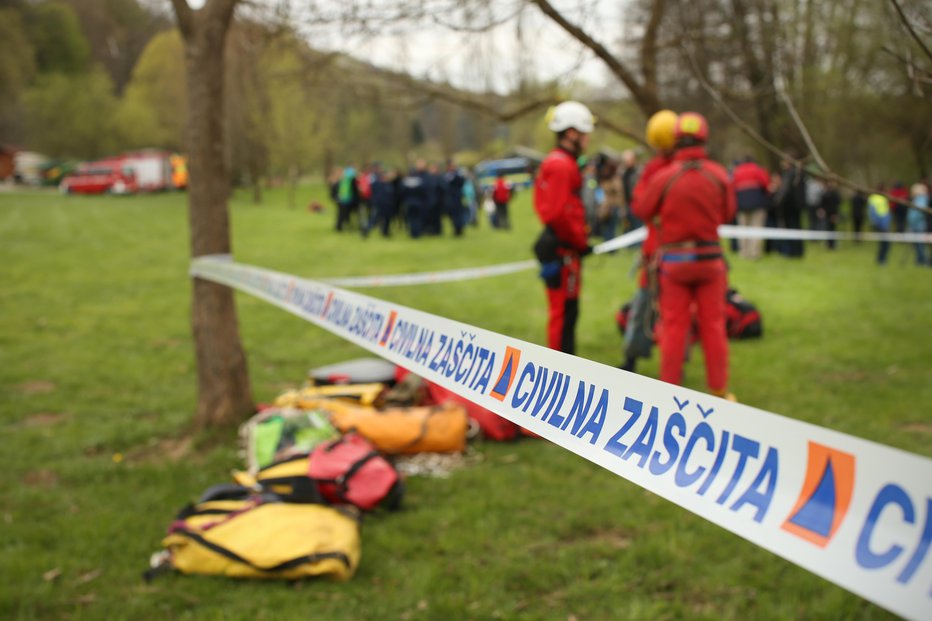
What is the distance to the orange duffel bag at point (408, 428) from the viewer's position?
5352mm

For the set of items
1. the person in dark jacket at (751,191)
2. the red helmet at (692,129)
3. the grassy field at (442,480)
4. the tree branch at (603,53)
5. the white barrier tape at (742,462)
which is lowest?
the grassy field at (442,480)

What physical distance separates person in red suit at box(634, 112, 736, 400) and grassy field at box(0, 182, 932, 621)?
1.07 m

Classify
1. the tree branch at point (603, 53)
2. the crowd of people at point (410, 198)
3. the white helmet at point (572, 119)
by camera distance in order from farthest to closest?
the crowd of people at point (410, 198), the tree branch at point (603, 53), the white helmet at point (572, 119)

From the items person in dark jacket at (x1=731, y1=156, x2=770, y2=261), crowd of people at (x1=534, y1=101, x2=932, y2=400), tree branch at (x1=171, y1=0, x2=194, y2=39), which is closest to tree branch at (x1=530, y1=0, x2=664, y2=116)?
crowd of people at (x1=534, y1=101, x2=932, y2=400)

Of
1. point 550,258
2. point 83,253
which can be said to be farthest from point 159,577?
point 83,253

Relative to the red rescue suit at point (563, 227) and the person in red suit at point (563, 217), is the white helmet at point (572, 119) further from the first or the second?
the red rescue suit at point (563, 227)

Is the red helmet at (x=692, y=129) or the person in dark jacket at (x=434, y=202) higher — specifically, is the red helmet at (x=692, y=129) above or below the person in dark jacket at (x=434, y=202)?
above

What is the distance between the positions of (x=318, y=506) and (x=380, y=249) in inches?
560

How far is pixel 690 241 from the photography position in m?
5.46

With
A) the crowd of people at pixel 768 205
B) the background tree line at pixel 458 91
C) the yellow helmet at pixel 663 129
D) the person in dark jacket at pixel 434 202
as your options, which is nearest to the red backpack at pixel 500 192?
the background tree line at pixel 458 91

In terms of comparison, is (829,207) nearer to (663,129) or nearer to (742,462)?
(663,129)

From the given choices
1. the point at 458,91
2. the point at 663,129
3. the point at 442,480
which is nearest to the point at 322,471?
the point at 442,480

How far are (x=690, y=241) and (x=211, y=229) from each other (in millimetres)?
3434

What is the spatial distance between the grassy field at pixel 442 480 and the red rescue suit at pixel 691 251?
1.01 m
